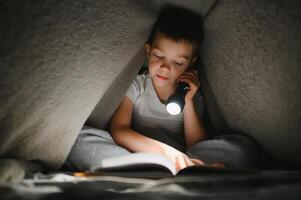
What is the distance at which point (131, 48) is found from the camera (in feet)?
3.59

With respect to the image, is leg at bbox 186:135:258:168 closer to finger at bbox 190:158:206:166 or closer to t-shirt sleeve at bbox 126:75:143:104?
finger at bbox 190:158:206:166

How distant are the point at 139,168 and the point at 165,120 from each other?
0.75 meters

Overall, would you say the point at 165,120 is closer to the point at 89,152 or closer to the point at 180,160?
the point at 180,160

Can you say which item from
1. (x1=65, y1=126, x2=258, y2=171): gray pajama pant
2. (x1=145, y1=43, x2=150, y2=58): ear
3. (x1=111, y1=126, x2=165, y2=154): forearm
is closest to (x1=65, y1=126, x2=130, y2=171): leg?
(x1=65, y1=126, x2=258, y2=171): gray pajama pant

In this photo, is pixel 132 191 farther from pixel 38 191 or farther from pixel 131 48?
pixel 131 48

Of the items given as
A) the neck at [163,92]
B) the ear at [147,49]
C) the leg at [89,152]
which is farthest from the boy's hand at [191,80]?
the leg at [89,152]

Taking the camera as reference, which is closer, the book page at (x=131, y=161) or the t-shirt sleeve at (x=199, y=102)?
the book page at (x=131, y=161)

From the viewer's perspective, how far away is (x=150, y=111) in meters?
1.56

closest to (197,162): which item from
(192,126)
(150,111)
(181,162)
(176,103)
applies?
(181,162)

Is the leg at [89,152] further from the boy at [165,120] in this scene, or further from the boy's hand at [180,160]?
the boy's hand at [180,160]

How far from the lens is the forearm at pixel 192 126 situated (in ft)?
4.81

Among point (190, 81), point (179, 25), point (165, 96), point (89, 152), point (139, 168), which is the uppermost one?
point (179, 25)

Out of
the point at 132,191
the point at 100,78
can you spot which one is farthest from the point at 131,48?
the point at 132,191

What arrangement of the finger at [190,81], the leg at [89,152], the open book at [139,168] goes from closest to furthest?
the open book at [139,168] → the leg at [89,152] → the finger at [190,81]
